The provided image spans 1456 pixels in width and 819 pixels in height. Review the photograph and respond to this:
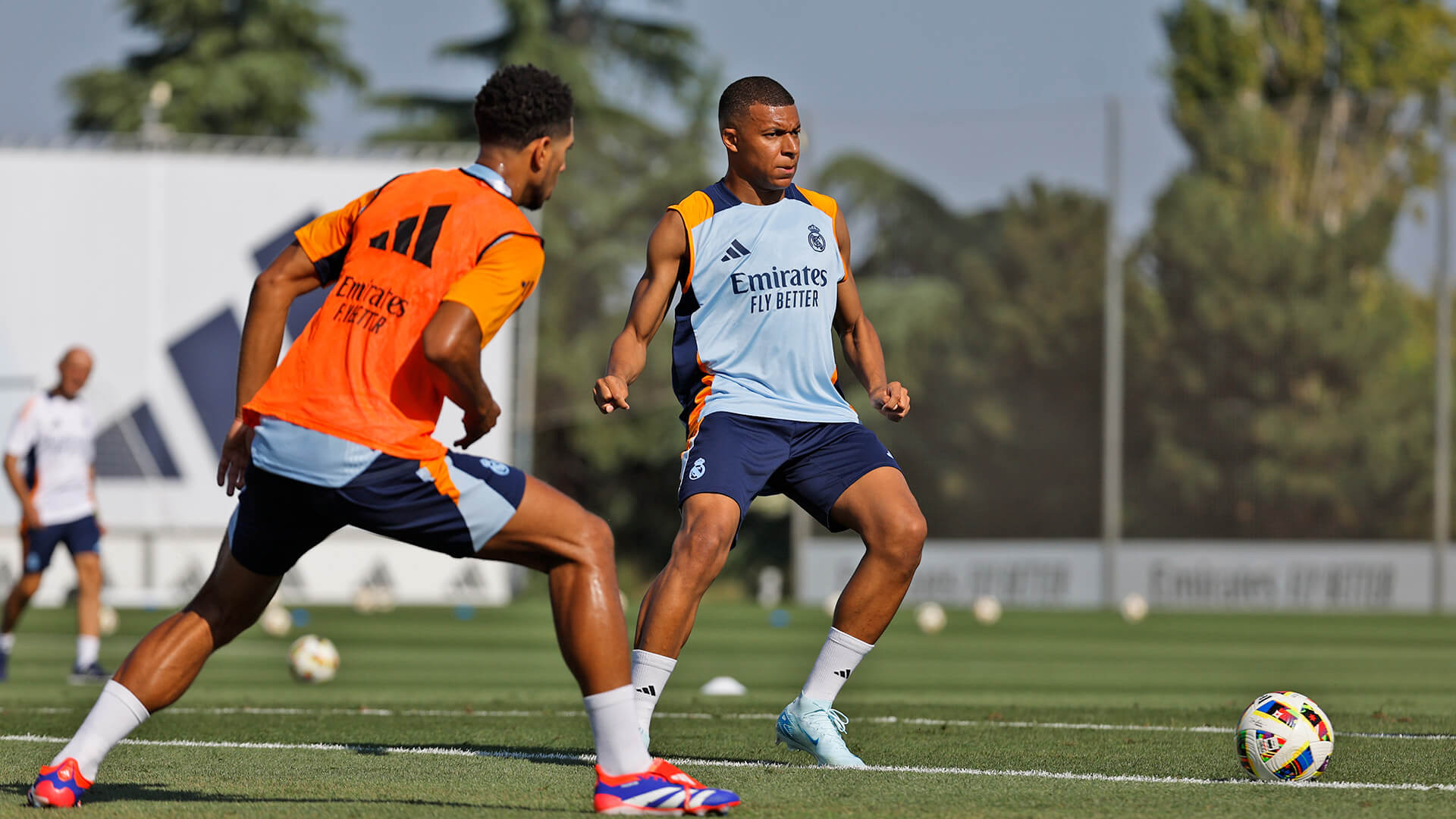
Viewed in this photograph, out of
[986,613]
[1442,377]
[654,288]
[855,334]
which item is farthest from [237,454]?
[1442,377]

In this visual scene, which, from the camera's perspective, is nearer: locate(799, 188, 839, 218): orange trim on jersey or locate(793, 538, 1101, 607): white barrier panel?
locate(799, 188, 839, 218): orange trim on jersey

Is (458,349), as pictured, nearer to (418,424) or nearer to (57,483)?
(418,424)

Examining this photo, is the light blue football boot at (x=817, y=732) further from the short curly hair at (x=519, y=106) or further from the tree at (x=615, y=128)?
the tree at (x=615, y=128)

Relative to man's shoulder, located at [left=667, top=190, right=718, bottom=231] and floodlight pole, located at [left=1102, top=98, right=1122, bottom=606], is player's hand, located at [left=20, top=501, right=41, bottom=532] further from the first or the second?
floodlight pole, located at [left=1102, top=98, right=1122, bottom=606]

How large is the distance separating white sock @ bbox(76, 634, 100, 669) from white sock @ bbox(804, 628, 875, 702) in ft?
21.2

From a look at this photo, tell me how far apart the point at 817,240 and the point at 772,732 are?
2121mm

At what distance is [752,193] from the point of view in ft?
21.9

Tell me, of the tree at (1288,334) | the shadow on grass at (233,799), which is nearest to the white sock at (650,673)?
the shadow on grass at (233,799)

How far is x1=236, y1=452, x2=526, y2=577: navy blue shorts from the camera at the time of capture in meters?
4.75

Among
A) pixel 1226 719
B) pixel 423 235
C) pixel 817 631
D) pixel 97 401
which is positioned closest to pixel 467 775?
pixel 423 235

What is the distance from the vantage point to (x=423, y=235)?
15.9 ft

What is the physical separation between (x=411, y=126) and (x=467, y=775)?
114 feet

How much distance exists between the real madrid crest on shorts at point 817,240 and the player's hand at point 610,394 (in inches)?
37.6

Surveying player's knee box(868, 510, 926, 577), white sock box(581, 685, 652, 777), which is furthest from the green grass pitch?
player's knee box(868, 510, 926, 577)
